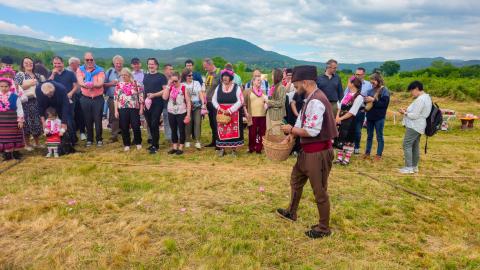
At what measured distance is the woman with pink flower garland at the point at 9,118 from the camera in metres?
6.40

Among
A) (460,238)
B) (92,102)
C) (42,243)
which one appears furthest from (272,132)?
(92,102)

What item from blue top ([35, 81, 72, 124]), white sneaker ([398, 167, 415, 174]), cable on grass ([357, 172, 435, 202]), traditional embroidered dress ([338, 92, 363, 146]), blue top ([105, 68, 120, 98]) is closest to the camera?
cable on grass ([357, 172, 435, 202])

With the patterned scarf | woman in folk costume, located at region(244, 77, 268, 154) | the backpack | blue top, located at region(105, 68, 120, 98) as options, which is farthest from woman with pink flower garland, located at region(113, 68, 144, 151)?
the backpack

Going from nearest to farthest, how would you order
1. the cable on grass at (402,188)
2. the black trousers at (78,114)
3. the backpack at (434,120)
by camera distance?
the cable on grass at (402,188) < the backpack at (434,120) < the black trousers at (78,114)

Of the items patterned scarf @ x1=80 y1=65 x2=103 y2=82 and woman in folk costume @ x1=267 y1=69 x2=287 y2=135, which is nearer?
woman in folk costume @ x1=267 y1=69 x2=287 y2=135

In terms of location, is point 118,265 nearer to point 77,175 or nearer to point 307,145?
point 307,145

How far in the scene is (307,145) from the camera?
12.1 feet

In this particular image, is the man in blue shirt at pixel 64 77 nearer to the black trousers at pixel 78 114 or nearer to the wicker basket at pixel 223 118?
the black trousers at pixel 78 114

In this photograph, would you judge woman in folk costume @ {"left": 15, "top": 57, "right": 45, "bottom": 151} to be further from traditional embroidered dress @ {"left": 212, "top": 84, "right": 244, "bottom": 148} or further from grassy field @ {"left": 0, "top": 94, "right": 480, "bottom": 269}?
traditional embroidered dress @ {"left": 212, "top": 84, "right": 244, "bottom": 148}

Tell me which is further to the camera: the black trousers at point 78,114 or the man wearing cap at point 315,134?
the black trousers at point 78,114

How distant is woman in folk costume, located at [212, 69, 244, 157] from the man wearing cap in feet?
10.6

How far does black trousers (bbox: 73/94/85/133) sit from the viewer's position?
8181 millimetres

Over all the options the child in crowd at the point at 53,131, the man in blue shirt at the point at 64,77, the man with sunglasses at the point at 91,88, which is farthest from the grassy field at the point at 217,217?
the man in blue shirt at the point at 64,77

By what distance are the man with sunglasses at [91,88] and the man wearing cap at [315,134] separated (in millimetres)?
5494
